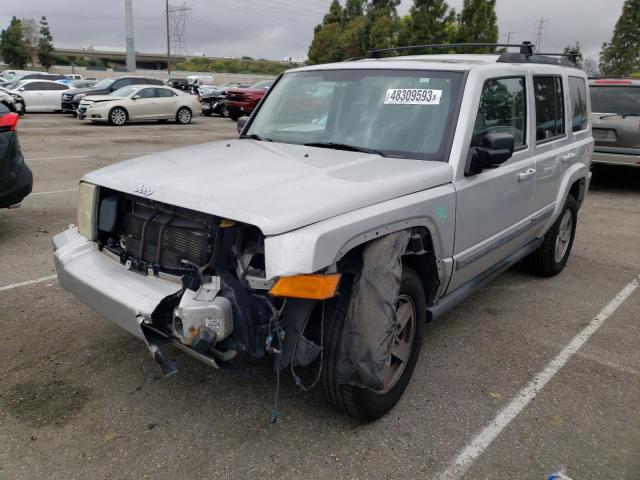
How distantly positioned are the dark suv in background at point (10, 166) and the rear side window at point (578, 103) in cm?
542

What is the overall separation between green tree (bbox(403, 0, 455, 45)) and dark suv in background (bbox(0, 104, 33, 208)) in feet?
110

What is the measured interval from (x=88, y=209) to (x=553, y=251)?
13.3 feet

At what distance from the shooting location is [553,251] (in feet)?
17.0

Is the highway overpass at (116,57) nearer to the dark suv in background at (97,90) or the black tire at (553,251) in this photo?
the dark suv in background at (97,90)

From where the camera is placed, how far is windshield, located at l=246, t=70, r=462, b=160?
3.46 m

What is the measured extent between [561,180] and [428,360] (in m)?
2.26

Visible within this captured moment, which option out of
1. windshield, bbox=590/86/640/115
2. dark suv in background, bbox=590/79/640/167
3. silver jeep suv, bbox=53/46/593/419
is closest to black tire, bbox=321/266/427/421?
silver jeep suv, bbox=53/46/593/419

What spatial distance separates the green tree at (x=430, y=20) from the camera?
35.8 metres

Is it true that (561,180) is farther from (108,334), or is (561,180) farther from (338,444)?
(108,334)

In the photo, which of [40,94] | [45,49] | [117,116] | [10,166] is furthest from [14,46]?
[10,166]

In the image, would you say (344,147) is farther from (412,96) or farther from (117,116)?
(117,116)

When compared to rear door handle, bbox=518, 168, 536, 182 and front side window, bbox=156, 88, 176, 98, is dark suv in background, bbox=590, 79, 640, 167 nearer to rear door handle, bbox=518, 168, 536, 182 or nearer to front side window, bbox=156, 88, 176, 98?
rear door handle, bbox=518, 168, 536, 182

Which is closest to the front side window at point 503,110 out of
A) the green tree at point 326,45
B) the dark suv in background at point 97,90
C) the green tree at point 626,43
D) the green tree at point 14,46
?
the dark suv in background at point 97,90

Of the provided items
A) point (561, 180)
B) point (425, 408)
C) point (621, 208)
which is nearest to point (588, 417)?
point (425, 408)
